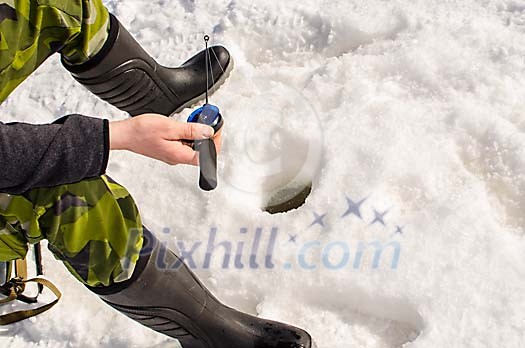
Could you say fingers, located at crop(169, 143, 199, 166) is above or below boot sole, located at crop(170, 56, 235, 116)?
above

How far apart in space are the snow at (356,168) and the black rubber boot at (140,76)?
0.26 ft

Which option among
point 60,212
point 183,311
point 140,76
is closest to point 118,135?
point 60,212

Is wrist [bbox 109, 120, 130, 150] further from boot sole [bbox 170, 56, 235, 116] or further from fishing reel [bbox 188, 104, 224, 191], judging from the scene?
boot sole [bbox 170, 56, 235, 116]

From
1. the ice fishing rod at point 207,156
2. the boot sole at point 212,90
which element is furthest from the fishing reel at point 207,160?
the boot sole at point 212,90

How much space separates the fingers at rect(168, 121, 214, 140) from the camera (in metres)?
1.03

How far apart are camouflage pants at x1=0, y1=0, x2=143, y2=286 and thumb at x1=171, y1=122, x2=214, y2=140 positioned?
16cm

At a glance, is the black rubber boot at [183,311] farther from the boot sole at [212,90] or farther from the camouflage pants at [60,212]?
the boot sole at [212,90]

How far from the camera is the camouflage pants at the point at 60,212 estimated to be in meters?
1.04

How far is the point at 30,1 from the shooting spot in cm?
110

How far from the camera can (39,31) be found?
113 cm

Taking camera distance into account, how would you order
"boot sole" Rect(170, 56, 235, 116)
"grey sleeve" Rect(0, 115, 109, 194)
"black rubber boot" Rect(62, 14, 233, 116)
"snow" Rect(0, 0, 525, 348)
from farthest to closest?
"boot sole" Rect(170, 56, 235, 116) < "black rubber boot" Rect(62, 14, 233, 116) < "snow" Rect(0, 0, 525, 348) < "grey sleeve" Rect(0, 115, 109, 194)

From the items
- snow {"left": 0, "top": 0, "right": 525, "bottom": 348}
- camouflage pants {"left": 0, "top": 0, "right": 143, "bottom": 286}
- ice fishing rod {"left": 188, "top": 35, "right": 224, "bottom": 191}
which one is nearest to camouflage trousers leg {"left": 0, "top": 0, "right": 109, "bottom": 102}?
camouflage pants {"left": 0, "top": 0, "right": 143, "bottom": 286}

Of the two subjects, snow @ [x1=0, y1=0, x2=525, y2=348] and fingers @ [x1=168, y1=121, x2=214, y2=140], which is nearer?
fingers @ [x1=168, y1=121, x2=214, y2=140]

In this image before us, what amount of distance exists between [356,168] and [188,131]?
55 centimetres
